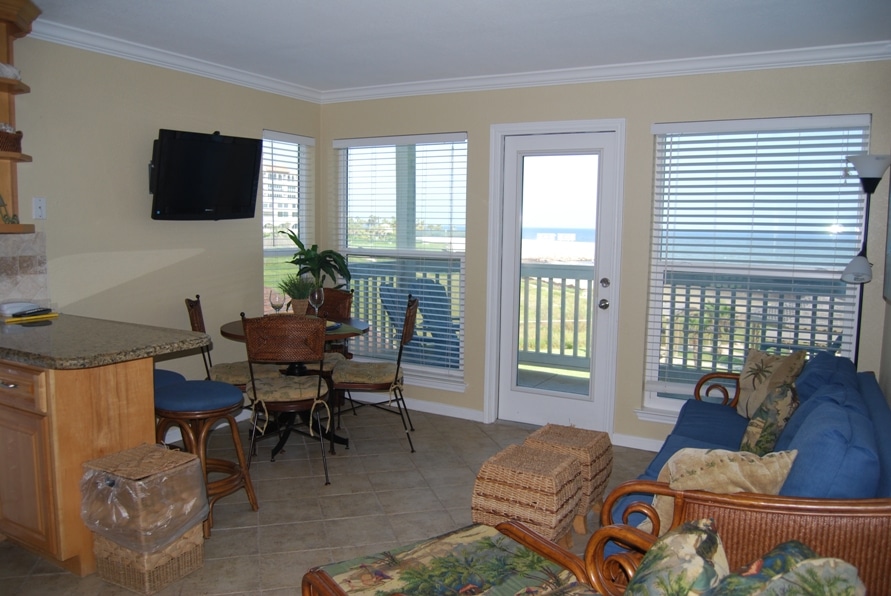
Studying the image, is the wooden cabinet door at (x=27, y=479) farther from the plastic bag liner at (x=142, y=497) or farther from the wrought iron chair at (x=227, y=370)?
the wrought iron chair at (x=227, y=370)

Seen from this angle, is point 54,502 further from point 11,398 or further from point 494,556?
point 494,556

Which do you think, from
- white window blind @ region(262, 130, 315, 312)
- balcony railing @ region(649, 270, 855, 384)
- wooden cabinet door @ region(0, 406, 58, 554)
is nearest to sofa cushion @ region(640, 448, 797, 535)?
balcony railing @ region(649, 270, 855, 384)

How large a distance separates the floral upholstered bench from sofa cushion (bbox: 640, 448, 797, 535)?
0.41m

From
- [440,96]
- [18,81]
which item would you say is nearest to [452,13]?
[440,96]

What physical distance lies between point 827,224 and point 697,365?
1114mm

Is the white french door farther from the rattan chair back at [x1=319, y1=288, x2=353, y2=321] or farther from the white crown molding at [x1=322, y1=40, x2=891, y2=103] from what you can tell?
the rattan chair back at [x1=319, y1=288, x2=353, y2=321]

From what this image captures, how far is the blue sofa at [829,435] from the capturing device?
1.89 metres

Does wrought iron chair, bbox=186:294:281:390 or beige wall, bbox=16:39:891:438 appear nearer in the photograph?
beige wall, bbox=16:39:891:438

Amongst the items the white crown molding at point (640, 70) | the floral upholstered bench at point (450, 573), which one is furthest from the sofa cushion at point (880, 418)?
the white crown molding at point (640, 70)

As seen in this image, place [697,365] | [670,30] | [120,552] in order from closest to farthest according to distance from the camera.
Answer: [120,552]
[670,30]
[697,365]

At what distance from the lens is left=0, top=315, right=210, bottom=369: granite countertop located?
8.51ft

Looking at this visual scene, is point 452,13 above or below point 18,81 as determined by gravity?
above

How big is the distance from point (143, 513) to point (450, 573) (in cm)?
130

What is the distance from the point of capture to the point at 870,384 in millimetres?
3023
